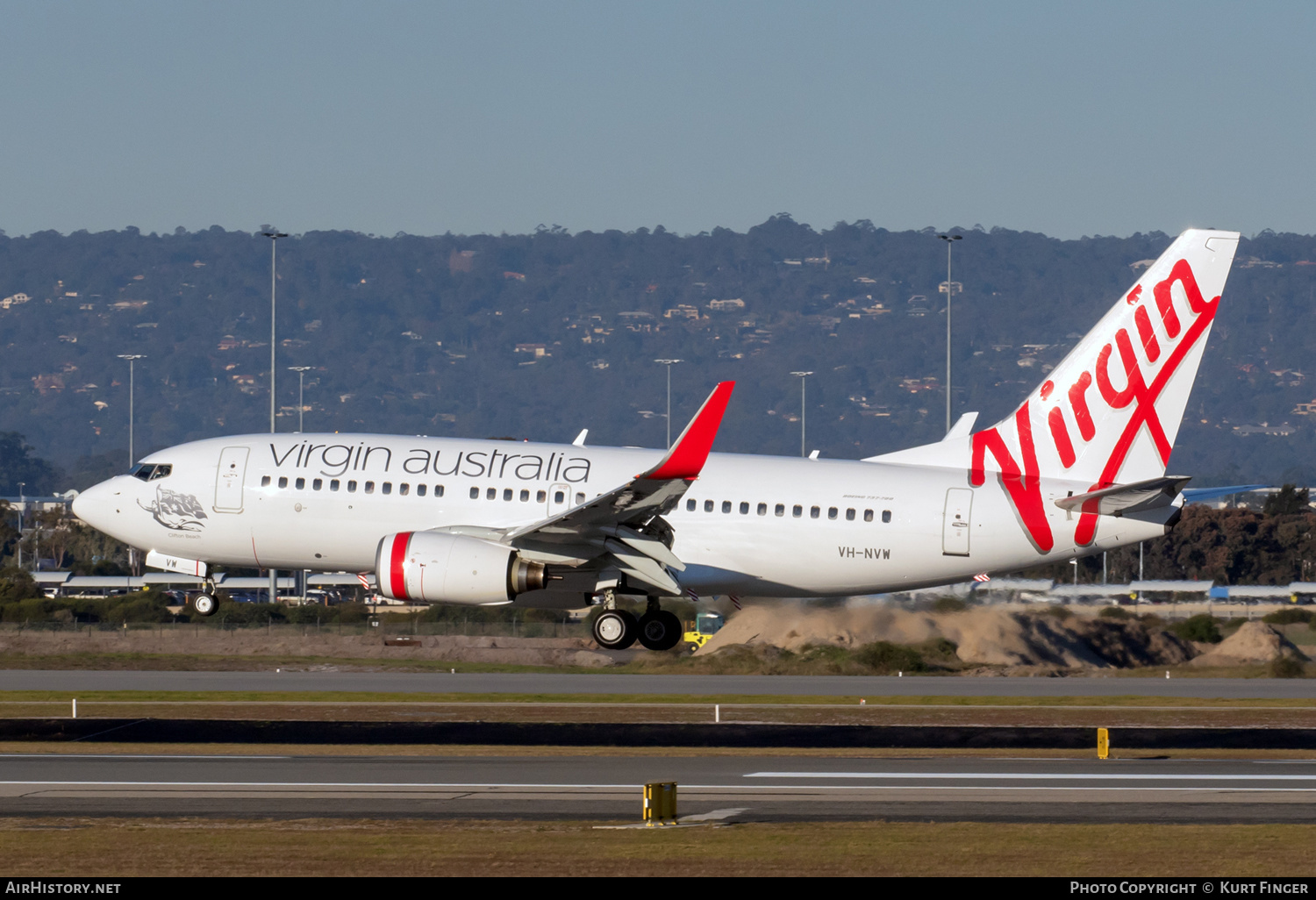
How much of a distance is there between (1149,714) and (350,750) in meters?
19.8

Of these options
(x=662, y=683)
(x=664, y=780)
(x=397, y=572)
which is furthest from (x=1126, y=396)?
(x=662, y=683)

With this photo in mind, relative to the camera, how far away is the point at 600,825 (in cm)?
2205

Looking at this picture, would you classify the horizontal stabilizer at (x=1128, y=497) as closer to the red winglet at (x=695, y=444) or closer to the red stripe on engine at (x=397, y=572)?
the red winglet at (x=695, y=444)

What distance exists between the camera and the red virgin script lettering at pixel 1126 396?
1428 inches

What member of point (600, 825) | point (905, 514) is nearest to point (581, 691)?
point (905, 514)

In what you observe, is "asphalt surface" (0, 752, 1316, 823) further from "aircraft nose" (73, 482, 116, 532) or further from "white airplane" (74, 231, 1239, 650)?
"aircraft nose" (73, 482, 116, 532)

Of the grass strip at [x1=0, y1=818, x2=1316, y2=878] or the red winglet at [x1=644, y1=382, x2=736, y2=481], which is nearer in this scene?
the grass strip at [x1=0, y1=818, x2=1316, y2=878]

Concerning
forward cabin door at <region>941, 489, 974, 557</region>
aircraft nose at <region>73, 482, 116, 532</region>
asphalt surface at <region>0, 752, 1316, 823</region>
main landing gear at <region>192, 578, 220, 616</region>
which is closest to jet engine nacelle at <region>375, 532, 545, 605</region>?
asphalt surface at <region>0, 752, 1316, 823</region>

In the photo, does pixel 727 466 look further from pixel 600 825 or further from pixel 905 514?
pixel 600 825

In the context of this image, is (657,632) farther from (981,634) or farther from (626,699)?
(981,634)

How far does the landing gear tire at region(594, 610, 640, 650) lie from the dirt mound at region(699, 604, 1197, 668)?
13.1 metres

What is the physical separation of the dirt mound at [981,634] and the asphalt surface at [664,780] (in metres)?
19.3

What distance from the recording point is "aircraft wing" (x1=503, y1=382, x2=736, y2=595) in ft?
105

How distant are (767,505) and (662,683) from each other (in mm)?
13002
